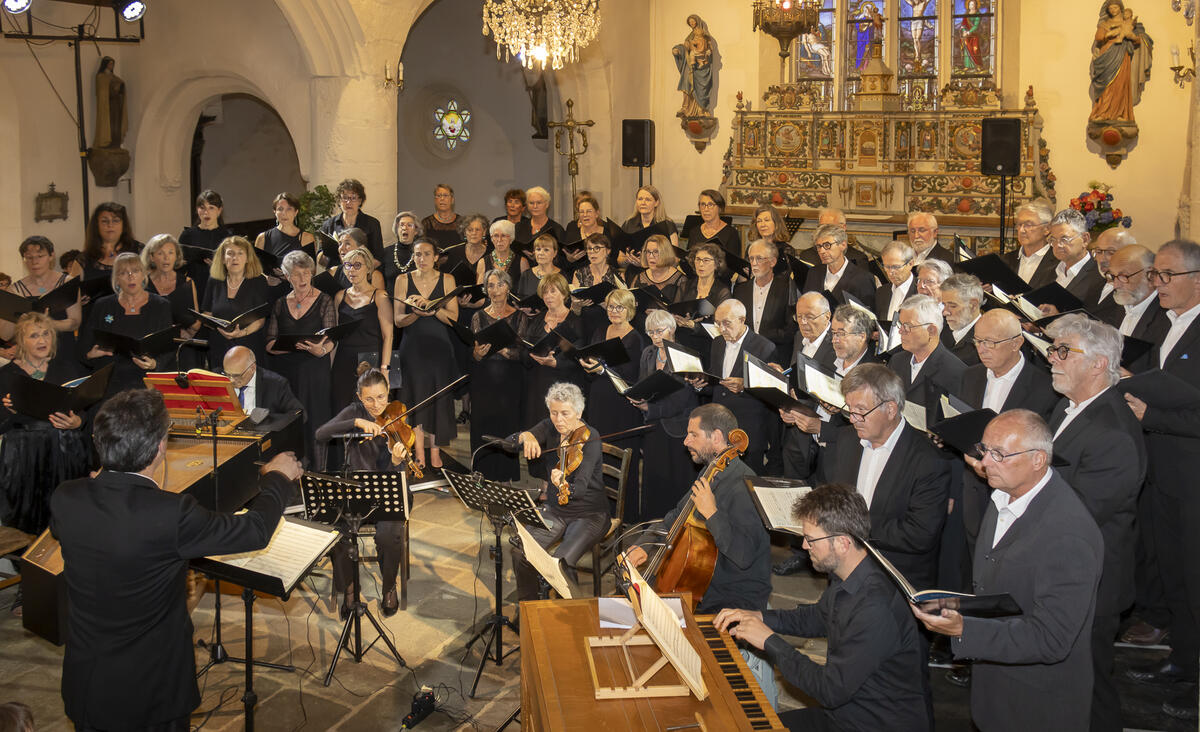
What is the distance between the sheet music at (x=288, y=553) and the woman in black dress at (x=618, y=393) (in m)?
2.92

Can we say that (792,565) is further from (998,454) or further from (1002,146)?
(1002,146)

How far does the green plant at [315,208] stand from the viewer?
1147cm

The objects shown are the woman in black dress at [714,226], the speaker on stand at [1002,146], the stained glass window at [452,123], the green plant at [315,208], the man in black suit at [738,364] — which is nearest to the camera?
the man in black suit at [738,364]

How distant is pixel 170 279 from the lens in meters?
7.94

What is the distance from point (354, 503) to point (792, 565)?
2.71 meters

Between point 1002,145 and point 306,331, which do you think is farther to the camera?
point 1002,145

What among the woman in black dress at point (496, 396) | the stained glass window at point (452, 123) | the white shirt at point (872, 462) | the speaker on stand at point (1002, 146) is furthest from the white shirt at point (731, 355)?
the stained glass window at point (452, 123)

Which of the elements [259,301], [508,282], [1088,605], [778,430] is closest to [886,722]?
[1088,605]

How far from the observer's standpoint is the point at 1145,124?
13.1 metres

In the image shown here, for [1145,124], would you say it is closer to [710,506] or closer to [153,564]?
[710,506]

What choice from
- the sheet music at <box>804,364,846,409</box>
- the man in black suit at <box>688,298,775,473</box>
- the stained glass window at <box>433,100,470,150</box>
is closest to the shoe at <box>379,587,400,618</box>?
the man in black suit at <box>688,298,775,473</box>

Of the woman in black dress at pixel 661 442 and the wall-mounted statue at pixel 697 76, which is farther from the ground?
the wall-mounted statue at pixel 697 76

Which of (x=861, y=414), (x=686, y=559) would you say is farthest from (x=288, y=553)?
(x=861, y=414)

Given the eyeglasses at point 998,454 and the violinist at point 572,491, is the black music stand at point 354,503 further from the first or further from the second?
the eyeglasses at point 998,454
